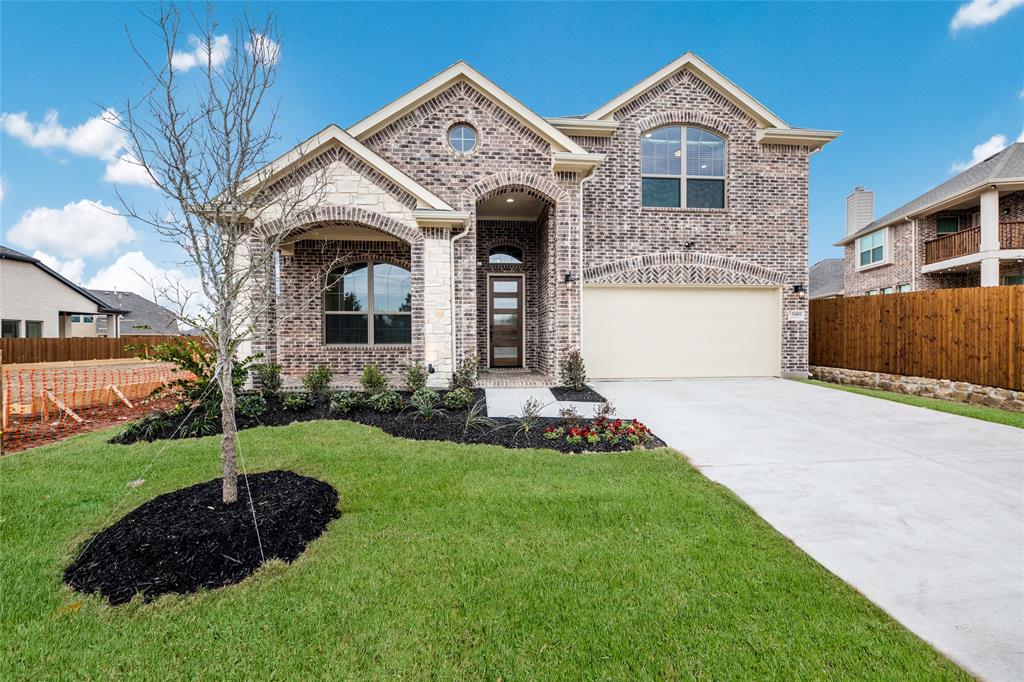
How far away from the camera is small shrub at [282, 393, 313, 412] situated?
636 centimetres

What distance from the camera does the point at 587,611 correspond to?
2059 mm

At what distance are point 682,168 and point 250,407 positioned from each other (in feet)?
34.0

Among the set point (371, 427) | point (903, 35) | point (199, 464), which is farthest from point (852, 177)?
point (199, 464)

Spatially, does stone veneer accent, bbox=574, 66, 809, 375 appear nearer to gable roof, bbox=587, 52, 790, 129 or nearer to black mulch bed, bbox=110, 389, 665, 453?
gable roof, bbox=587, 52, 790, 129

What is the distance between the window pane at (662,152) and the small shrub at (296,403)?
29.1 ft

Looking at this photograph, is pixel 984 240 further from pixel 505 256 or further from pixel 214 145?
pixel 214 145

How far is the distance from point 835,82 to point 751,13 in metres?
5.84

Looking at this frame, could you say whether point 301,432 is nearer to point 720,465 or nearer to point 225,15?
point 225,15

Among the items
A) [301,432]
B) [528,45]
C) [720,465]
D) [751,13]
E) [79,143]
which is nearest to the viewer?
[720,465]

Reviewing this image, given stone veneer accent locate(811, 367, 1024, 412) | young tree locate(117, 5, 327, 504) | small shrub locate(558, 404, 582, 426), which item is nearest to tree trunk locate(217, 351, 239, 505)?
young tree locate(117, 5, 327, 504)

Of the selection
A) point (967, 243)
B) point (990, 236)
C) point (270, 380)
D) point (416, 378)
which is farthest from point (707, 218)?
point (967, 243)

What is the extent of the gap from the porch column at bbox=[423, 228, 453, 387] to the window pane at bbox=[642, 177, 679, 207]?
5208 mm

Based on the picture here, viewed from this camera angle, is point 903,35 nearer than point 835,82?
Yes

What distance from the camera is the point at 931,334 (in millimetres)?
8289
